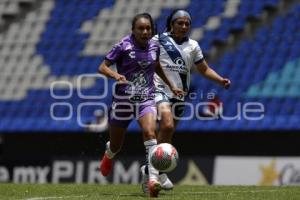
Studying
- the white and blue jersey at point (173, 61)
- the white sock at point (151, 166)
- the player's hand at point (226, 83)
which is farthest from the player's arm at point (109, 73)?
the player's hand at point (226, 83)

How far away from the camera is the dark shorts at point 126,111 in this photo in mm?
8998

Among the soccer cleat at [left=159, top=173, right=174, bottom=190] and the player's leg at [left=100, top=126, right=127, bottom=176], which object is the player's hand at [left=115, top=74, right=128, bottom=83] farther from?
the soccer cleat at [left=159, top=173, right=174, bottom=190]

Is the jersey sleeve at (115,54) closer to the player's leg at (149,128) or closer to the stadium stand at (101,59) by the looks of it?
the player's leg at (149,128)

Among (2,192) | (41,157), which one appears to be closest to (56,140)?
(41,157)

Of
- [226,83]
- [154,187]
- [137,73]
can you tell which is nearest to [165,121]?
[137,73]

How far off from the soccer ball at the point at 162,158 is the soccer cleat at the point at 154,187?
0.21 m

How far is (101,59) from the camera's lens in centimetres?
1966

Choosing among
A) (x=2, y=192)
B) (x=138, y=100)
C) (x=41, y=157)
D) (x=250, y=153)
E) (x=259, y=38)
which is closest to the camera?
(x=138, y=100)

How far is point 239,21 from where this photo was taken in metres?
18.6

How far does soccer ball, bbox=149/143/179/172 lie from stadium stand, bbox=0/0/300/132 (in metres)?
7.44

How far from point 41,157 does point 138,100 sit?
8.41 metres

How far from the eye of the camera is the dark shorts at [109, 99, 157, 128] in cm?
900

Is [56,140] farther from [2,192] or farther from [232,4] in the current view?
[2,192]

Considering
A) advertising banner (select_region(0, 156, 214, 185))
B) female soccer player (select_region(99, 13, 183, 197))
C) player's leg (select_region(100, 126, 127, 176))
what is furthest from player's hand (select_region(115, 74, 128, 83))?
advertising banner (select_region(0, 156, 214, 185))
